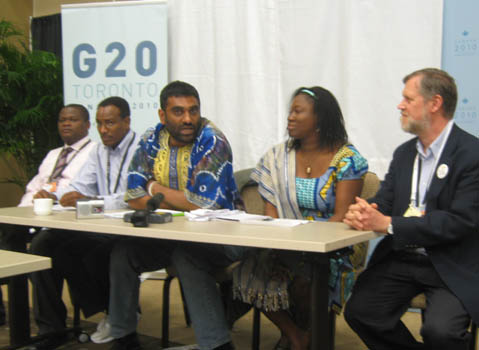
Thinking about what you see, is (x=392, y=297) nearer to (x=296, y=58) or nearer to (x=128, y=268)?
(x=128, y=268)

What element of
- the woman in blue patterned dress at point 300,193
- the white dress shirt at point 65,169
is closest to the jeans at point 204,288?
the woman in blue patterned dress at point 300,193

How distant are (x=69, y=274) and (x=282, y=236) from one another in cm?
170

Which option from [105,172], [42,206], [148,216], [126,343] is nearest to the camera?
[148,216]

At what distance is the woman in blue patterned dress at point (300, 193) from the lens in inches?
95.7

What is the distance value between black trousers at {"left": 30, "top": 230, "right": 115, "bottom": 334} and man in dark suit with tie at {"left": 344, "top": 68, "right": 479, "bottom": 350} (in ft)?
4.99

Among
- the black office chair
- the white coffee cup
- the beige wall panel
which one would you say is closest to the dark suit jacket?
the black office chair

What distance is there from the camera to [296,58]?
418 centimetres

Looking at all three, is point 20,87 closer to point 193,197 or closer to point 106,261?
point 106,261

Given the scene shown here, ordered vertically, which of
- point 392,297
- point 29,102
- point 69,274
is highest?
point 29,102

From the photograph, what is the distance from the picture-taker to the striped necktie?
384 centimetres

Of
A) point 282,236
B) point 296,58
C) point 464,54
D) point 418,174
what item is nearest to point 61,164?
point 296,58

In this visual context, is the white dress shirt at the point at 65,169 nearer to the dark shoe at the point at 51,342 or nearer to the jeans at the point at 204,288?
the dark shoe at the point at 51,342

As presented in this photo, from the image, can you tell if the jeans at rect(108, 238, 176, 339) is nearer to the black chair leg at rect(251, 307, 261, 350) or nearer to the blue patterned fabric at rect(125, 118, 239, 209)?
the blue patterned fabric at rect(125, 118, 239, 209)

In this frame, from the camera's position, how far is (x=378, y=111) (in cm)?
389
